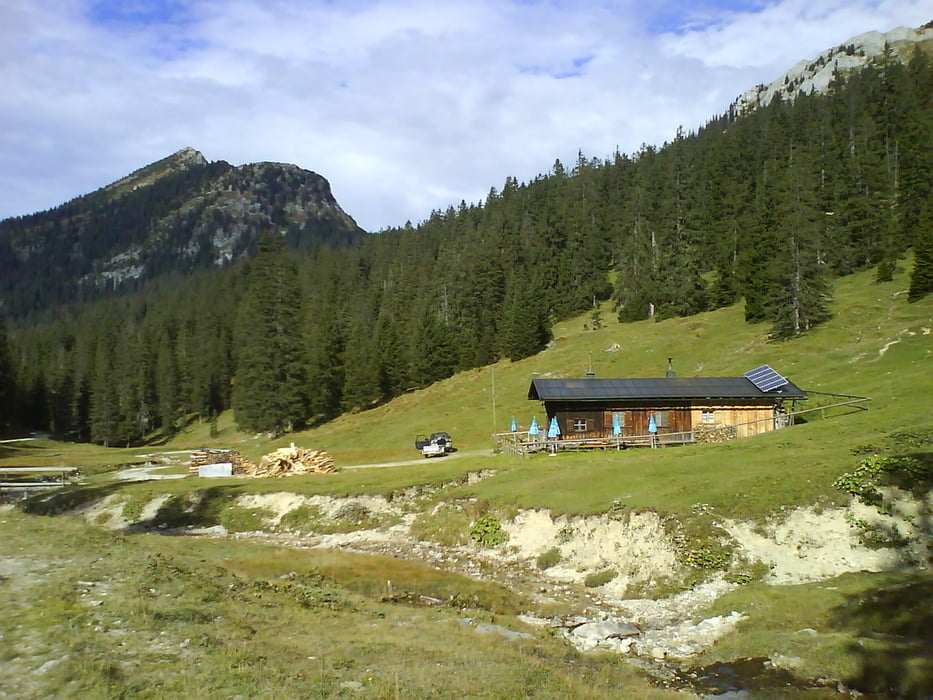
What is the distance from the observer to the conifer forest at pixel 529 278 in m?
92.7

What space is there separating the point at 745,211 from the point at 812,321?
5072 centimetres

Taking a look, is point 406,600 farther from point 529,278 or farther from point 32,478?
point 529,278

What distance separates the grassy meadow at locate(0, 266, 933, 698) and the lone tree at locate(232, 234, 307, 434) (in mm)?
38686

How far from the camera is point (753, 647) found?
17.3m

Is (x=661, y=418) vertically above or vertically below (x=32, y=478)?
above

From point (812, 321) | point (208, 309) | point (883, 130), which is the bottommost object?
point (812, 321)

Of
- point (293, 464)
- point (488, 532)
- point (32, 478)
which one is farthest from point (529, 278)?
point (488, 532)

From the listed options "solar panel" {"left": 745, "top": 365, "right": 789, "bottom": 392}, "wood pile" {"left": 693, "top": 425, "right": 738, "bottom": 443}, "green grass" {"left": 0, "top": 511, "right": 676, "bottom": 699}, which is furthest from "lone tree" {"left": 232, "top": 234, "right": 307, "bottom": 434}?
"green grass" {"left": 0, "top": 511, "right": 676, "bottom": 699}

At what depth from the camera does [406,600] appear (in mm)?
22938

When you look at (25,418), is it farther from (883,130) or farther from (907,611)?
(883,130)

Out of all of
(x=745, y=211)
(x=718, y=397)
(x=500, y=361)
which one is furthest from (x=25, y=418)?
(x=745, y=211)

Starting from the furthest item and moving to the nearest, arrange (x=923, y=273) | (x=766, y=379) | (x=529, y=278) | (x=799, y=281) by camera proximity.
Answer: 1. (x=529, y=278)
2. (x=799, y=281)
3. (x=923, y=273)
4. (x=766, y=379)

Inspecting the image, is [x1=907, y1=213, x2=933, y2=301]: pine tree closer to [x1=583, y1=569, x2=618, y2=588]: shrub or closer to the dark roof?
the dark roof

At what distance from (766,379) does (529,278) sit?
7593 cm
